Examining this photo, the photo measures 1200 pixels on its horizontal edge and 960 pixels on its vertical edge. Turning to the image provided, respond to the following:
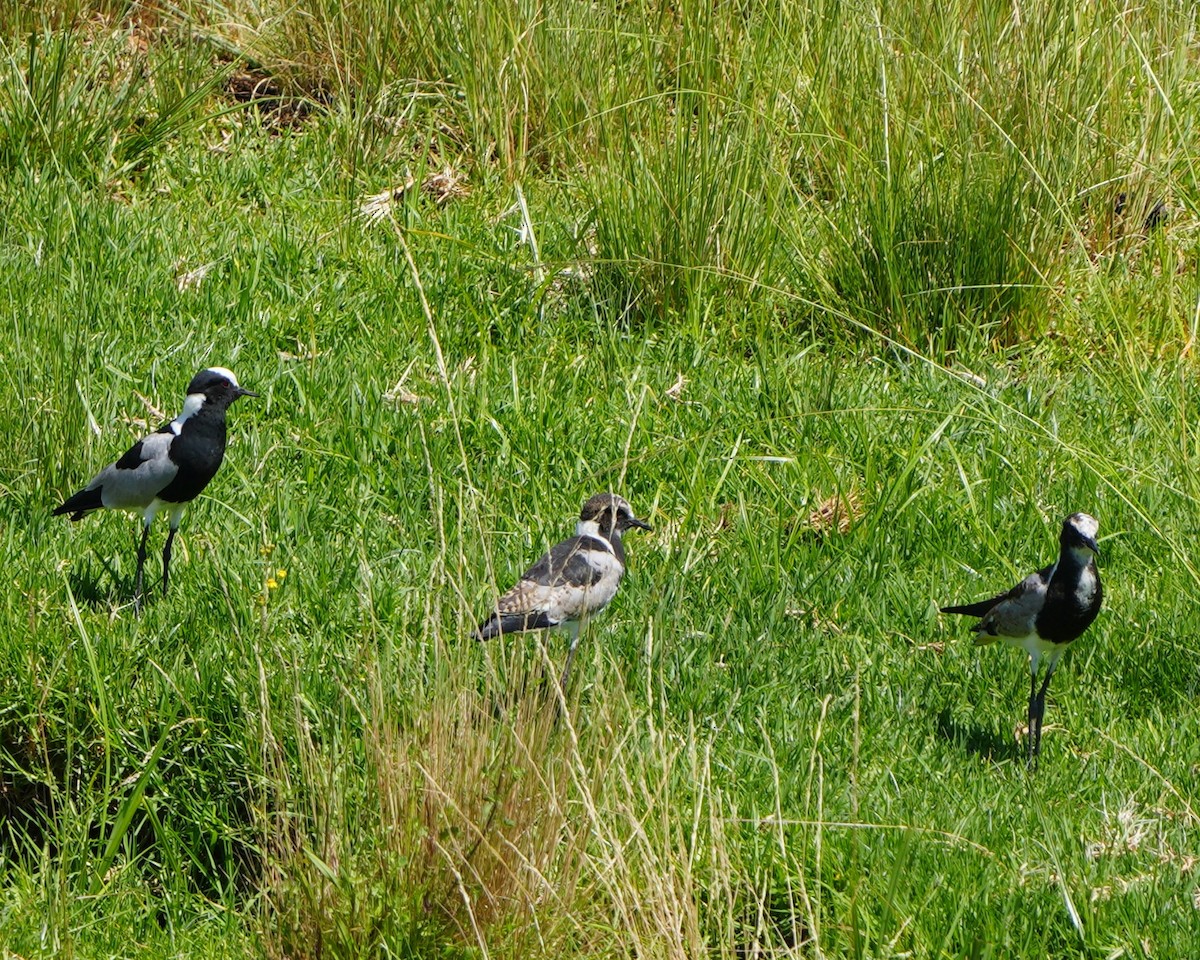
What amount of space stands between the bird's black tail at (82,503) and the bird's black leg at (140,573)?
0.59ft

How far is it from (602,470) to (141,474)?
1.50 m

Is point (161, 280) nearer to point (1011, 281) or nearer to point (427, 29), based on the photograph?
→ point (427, 29)

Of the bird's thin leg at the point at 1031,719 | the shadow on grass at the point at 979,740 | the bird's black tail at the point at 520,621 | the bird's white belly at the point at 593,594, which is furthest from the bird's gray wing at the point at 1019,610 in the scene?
the bird's black tail at the point at 520,621

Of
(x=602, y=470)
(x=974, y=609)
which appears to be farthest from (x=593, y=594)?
(x=974, y=609)

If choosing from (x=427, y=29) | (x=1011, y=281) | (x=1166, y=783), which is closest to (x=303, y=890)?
(x=1166, y=783)

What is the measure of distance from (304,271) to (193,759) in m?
3.15

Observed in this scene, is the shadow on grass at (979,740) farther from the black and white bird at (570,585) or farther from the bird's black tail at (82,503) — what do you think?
the bird's black tail at (82,503)

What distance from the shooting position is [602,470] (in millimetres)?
4871

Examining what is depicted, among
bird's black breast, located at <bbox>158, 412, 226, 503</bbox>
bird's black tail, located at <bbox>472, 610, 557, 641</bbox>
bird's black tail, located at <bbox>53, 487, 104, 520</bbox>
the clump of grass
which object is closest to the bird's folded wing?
bird's black tail, located at <bbox>472, 610, 557, 641</bbox>

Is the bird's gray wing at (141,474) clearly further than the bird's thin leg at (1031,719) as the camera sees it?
Yes

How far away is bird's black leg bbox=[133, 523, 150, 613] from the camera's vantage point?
4.79m

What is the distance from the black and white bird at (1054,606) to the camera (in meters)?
4.45

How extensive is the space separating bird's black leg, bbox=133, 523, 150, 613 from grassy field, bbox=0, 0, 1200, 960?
11 centimetres

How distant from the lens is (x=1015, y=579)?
5.33 m
